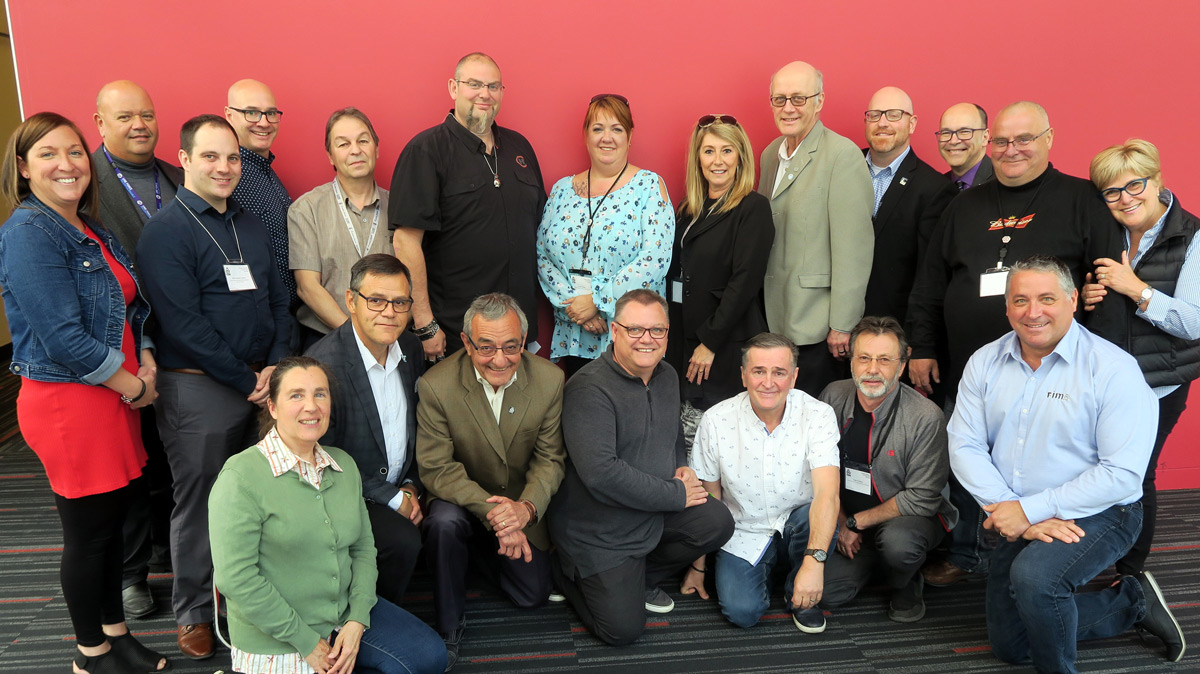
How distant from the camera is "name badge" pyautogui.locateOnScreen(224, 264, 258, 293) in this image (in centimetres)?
256

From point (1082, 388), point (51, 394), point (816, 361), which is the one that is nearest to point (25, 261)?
point (51, 394)

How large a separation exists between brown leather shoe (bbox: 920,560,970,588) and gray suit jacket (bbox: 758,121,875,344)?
3.35 feet

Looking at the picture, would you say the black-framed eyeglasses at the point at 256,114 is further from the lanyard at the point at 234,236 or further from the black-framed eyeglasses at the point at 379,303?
the black-framed eyeglasses at the point at 379,303

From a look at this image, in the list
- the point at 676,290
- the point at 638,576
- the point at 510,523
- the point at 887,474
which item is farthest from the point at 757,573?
the point at 676,290

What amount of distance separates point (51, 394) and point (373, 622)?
45.4 inches

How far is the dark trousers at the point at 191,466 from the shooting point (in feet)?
8.30

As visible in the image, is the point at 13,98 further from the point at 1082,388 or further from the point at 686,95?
the point at 1082,388

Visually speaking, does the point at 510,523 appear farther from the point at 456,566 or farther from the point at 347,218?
the point at 347,218

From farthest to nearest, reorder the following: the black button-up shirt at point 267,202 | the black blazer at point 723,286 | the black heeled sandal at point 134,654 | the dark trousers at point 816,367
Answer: the dark trousers at point 816,367
the black blazer at point 723,286
the black button-up shirt at point 267,202
the black heeled sandal at point 134,654

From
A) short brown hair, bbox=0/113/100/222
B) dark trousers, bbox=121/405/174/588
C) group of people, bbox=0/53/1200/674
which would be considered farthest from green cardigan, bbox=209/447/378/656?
short brown hair, bbox=0/113/100/222

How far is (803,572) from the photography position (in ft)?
8.79

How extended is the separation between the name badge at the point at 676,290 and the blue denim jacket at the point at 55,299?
207cm

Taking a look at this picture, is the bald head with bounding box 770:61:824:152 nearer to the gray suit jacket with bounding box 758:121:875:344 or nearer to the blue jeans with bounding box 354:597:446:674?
the gray suit jacket with bounding box 758:121:875:344

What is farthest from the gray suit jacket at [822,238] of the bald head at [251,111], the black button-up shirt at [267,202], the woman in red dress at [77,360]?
the woman in red dress at [77,360]
